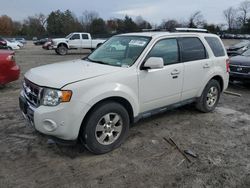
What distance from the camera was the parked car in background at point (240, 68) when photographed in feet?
28.1

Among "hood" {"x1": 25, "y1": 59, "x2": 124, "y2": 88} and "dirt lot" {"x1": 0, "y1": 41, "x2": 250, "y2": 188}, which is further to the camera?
"hood" {"x1": 25, "y1": 59, "x2": 124, "y2": 88}

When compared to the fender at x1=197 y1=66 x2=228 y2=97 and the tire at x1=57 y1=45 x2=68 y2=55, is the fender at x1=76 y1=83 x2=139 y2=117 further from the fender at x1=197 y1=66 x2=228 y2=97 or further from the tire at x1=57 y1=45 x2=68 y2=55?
the tire at x1=57 y1=45 x2=68 y2=55

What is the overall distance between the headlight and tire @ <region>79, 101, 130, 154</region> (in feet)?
1.50

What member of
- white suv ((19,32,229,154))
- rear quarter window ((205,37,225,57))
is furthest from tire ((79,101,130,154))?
rear quarter window ((205,37,225,57))

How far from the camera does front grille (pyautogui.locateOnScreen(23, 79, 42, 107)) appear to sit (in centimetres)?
375

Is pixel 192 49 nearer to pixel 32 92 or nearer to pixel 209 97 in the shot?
pixel 209 97

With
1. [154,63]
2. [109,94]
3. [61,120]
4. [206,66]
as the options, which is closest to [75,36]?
[206,66]

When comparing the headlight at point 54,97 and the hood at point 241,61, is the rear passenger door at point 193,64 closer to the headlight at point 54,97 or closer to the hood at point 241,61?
the headlight at point 54,97

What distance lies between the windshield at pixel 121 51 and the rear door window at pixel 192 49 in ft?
2.79

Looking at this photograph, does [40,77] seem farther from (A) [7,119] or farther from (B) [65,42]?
(B) [65,42]

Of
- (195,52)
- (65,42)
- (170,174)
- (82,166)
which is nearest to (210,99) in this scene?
(195,52)

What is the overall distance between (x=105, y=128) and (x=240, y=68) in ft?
20.5

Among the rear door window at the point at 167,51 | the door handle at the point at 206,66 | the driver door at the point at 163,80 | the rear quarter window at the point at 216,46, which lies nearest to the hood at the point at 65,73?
the driver door at the point at 163,80

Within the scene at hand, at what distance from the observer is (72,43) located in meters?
24.4
